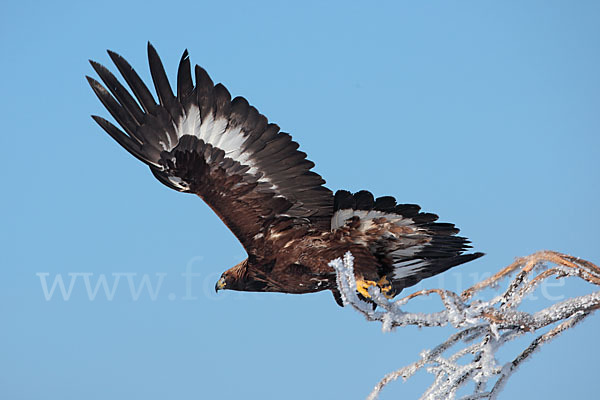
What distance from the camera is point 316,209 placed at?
15.4ft

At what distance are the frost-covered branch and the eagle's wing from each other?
61.6 inches

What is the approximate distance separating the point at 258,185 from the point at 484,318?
217 cm

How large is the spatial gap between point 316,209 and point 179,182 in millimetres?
1087

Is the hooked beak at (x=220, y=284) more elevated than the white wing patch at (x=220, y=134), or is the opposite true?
the white wing patch at (x=220, y=134)

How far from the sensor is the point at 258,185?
4734 millimetres

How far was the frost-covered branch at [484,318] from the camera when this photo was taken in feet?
9.87

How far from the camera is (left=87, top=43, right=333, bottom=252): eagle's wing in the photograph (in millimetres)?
4645

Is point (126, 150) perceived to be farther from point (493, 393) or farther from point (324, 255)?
point (493, 393)

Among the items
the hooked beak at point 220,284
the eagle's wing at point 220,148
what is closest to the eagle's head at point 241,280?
the hooked beak at point 220,284

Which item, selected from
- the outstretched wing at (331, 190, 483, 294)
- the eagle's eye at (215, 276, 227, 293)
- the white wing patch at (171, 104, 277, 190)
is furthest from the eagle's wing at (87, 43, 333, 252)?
the eagle's eye at (215, 276, 227, 293)

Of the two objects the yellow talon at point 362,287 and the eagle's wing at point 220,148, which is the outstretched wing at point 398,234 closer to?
the eagle's wing at point 220,148

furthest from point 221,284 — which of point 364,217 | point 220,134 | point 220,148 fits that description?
point 364,217

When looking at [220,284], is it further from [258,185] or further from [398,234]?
[398,234]

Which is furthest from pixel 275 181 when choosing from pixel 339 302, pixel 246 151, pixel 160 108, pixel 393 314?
pixel 393 314
